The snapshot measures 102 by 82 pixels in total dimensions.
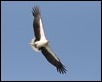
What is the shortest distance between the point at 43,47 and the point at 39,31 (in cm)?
74

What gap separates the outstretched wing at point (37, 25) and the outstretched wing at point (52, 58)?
596 mm

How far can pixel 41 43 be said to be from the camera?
2261cm

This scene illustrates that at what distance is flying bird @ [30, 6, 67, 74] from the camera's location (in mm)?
22609

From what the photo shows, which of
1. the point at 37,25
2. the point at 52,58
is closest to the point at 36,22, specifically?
the point at 37,25

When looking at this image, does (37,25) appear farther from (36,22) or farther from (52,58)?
(52,58)

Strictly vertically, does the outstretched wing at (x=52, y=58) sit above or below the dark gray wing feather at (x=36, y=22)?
below

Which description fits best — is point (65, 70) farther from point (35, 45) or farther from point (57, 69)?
point (35, 45)

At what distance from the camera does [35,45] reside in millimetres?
22641

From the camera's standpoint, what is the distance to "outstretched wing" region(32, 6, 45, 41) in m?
22.7

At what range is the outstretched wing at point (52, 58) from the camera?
2322 cm

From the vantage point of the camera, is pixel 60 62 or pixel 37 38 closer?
pixel 37 38

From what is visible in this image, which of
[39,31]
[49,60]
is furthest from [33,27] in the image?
[49,60]

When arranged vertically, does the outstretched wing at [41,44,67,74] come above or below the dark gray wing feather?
below

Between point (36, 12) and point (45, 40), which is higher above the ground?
point (36, 12)
